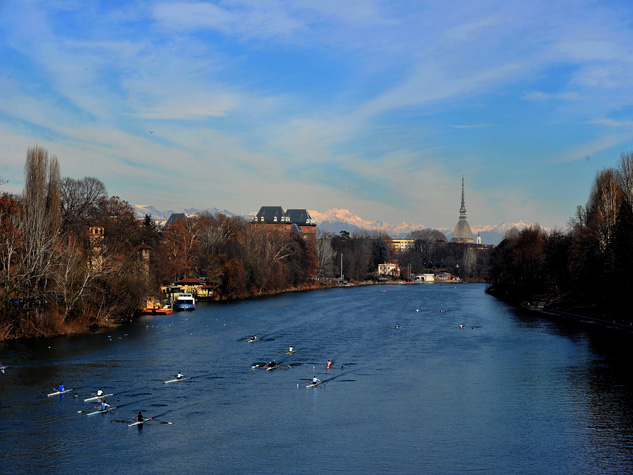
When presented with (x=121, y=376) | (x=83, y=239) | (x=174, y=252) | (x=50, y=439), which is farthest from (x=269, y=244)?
(x=50, y=439)

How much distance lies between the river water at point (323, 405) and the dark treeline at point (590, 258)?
1066 centimetres

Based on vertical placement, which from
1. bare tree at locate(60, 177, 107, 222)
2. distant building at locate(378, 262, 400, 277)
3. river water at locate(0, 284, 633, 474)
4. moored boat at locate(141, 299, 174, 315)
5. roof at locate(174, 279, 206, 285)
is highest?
bare tree at locate(60, 177, 107, 222)

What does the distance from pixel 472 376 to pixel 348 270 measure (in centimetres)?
13522

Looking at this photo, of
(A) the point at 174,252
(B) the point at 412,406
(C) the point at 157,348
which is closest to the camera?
(B) the point at 412,406

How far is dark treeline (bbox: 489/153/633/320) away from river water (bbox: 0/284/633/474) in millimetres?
10665

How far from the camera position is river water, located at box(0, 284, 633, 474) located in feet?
69.5

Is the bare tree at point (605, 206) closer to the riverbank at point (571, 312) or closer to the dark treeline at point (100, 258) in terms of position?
the riverbank at point (571, 312)

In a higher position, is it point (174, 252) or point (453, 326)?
point (174, 252)

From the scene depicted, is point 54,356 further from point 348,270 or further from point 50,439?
point 348,270

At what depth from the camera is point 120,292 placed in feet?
192

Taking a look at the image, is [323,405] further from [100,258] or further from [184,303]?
[184,303]

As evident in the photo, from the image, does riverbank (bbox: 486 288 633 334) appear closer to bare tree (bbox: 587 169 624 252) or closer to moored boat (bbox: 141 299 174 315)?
bare tree (bbox: 587 169 624 252)

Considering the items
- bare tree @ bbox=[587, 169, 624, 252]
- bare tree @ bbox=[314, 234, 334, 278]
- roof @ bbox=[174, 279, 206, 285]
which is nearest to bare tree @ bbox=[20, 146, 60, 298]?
roof @ bbox=[174, 279, 206, 285]

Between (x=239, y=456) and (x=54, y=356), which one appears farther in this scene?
(x=54, y=356)
